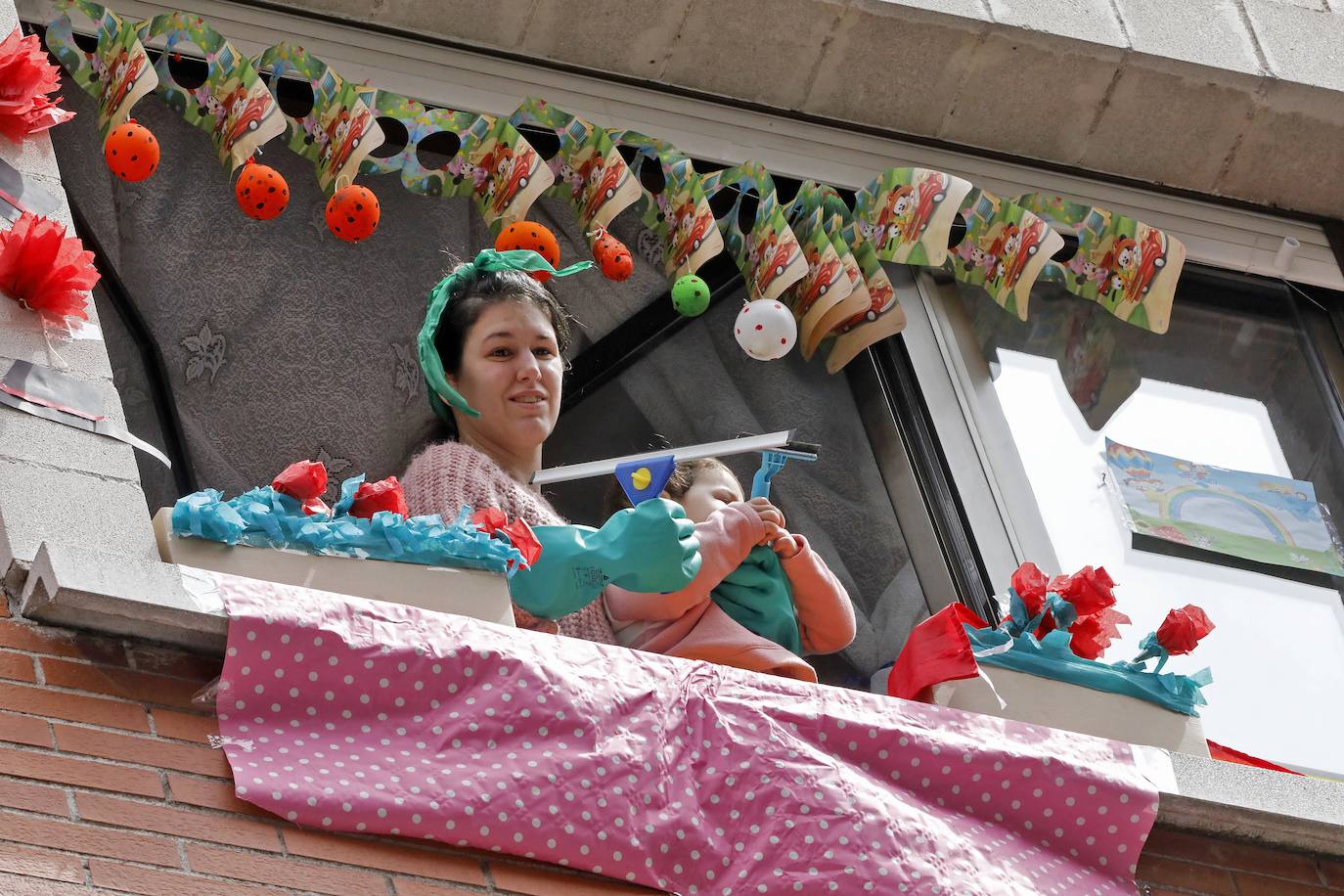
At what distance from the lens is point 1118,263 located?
16.0ft

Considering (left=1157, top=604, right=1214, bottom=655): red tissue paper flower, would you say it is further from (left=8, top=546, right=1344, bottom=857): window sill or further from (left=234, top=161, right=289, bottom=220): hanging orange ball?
(left=234, top=161, right=289, bottom=220): hanging orange ball

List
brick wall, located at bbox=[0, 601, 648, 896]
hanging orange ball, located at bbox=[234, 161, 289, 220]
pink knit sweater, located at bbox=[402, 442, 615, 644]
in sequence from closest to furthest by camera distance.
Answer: brick wall, located at bbox=[0, 601, 648, 896] < pink knit sweater, located at bbox=[402, 442, 615, 644] < hanging orange ball, located at bbox=[234, 161, 289, 220]

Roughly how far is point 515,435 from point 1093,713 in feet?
3.96

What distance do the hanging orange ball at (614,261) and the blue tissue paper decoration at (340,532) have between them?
→ 1.38m

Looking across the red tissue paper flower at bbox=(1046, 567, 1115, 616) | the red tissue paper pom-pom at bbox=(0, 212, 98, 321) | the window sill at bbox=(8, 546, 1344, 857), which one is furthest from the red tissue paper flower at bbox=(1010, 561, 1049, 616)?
the red tissue paper pom-pom at bbox=(0, 212, 98, 321)

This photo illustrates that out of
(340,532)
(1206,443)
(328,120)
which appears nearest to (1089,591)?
(1206,443)

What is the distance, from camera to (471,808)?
8.93ft

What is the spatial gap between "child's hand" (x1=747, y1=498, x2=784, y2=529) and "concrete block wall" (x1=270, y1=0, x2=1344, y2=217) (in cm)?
170

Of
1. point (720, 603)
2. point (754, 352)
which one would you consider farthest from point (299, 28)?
point (720, 603)

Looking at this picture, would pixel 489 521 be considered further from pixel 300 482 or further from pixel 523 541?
pixel 300 482

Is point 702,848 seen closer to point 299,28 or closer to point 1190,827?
point 1190,827

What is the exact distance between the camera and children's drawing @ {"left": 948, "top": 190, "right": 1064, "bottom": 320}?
15.5ft

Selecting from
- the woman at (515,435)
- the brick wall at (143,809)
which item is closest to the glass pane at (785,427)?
the woman at (515,435)

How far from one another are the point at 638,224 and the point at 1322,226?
78.6 inches
